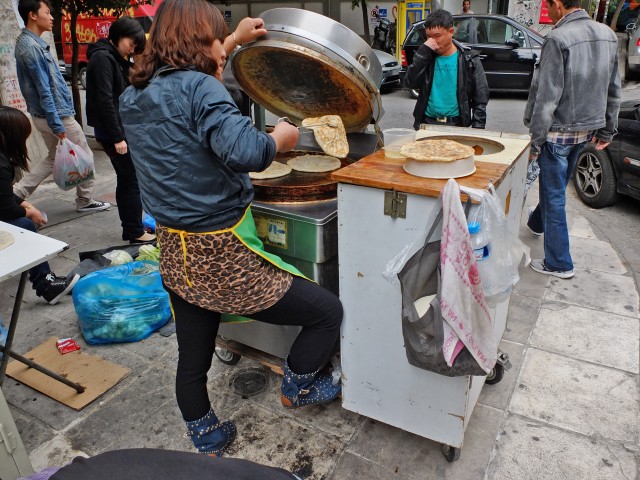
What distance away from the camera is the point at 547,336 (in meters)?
3.12

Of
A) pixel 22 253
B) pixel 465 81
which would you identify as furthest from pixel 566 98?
pixel 22 253

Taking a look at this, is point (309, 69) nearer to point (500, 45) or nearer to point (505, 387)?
point (505, 387)

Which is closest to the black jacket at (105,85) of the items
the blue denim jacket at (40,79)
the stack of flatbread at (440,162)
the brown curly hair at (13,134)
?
the blue denim jacket at (40,79)

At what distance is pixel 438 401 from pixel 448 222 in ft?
2.75

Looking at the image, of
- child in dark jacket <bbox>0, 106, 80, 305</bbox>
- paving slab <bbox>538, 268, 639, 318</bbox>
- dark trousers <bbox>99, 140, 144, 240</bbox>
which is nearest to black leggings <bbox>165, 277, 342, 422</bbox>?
child in dark jacket <bbox>0, 106, 80, 305</bbox>

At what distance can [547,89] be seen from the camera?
130 inches

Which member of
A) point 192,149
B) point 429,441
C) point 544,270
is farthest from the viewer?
point 544,270

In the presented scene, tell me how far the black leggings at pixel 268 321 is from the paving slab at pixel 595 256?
275 centimetres

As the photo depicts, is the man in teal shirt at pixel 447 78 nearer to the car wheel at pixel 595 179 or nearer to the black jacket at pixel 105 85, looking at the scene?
the car wheel at pixel 595 179

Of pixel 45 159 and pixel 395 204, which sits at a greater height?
pixel 395 204

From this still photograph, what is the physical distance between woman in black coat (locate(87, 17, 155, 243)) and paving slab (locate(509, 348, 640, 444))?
334cm

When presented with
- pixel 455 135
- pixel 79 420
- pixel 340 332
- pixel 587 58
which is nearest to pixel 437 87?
pixel 587 58

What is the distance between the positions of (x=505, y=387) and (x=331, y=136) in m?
1.60

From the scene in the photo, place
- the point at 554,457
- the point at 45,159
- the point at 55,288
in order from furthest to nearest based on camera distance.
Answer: the point at 45,159 < the point at 55,288 < the point at 554,457
